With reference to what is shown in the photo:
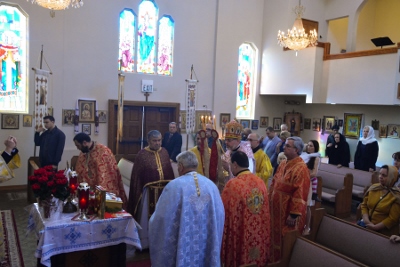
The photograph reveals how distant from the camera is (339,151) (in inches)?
355

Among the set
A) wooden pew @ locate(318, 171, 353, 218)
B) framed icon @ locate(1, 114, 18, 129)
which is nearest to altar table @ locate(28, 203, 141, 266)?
wooden pew @ locate(318, 171, 353, 218)

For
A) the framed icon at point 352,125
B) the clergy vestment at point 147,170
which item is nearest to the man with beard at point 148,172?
the clergy vestment at point 147,170

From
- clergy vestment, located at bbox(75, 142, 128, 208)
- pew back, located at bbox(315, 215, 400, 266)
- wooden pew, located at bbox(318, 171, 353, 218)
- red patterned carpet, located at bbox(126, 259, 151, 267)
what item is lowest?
red patterned carpet, located at bbox(126, 259, 151, 267)

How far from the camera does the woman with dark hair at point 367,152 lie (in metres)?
8.48

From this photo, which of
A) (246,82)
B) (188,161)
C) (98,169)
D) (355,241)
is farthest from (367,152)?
(188,161)

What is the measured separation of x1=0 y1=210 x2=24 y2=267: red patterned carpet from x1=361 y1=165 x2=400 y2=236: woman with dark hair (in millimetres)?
4467

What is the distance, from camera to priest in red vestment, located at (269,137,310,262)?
405 centimetres

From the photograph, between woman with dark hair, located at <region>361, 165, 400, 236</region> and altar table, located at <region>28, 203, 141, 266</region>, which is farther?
woman with dark hair, located at <region>361, 165, 400, 236</region>

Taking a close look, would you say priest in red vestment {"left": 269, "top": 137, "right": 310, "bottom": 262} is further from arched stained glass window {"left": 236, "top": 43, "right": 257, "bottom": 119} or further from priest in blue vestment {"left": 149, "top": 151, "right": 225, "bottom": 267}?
arched stained glass window {"left": 236, "top": 43, "right": 257, "bottom": 119}

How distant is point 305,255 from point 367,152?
6149 millimetres

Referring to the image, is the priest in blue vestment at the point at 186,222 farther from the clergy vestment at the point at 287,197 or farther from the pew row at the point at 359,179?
the pew row at the point at 359,179

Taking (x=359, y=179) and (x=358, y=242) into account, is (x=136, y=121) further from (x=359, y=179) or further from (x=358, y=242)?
(x=358, y=242)

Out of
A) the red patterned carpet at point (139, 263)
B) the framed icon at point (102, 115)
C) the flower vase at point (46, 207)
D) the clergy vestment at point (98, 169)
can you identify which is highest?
the framed icon at point (102, 115)

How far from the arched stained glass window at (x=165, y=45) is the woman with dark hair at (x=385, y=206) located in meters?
8.25
